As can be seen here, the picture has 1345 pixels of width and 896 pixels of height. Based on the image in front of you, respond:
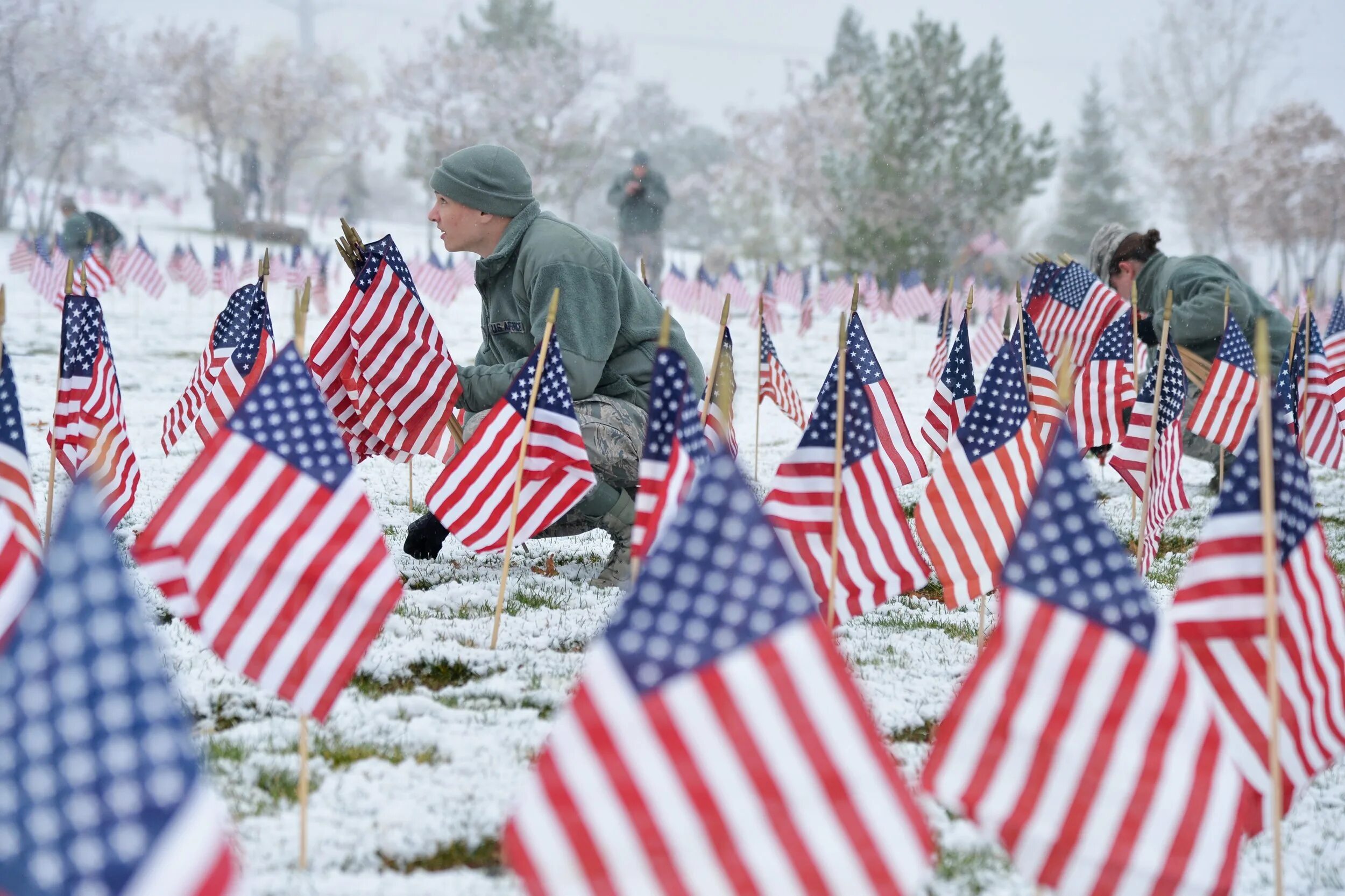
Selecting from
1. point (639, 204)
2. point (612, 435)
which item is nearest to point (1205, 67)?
point (639, 204)

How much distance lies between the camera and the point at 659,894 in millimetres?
1885

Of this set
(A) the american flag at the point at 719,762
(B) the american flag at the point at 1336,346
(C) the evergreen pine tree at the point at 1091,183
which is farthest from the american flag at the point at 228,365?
(C) the evergreen pine tree at the point at 1091,183

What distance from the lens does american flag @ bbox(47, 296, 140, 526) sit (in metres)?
4.52

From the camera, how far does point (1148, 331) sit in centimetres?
705

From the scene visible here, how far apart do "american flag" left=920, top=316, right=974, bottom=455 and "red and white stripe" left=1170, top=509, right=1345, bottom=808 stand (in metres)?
2.54

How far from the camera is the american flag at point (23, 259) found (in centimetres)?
1909

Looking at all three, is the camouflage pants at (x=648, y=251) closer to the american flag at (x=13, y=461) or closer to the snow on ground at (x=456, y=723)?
the snow on ground at (x=456, y=723)

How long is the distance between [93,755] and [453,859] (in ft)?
3.53

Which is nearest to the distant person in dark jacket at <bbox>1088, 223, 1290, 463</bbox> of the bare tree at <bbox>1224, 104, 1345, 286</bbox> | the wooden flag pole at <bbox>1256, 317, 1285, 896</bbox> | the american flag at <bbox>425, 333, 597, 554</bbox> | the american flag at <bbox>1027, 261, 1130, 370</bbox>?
the american flag at <bbox>1027, 261, 1130, 370</bbox>

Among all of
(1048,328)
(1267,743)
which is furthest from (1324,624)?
(1048,328)

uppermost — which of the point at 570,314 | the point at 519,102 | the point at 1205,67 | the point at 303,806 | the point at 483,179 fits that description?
the point at 1205,67

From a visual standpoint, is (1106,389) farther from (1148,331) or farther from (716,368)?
(716,368)

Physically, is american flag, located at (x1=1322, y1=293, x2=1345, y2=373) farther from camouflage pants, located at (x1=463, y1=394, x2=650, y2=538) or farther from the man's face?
the man's face

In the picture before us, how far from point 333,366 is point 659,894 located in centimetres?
350
